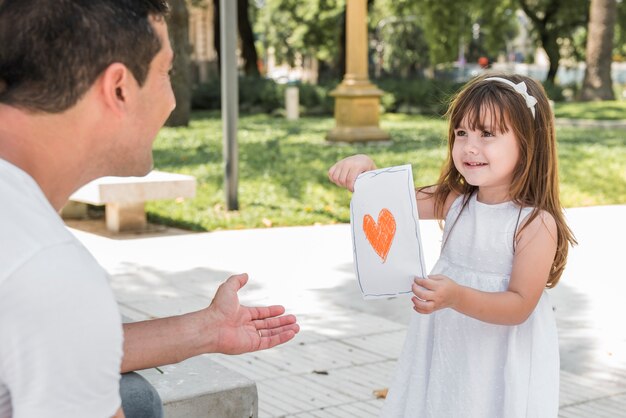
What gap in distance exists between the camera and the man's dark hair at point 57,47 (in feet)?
4.72

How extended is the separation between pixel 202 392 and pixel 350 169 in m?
0.84

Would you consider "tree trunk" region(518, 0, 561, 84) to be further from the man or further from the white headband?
the man

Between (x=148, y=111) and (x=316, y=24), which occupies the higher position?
(x=316, y=24)

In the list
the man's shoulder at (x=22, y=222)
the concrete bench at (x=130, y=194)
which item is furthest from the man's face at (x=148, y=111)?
the concrete bench at (x=130, y=194)

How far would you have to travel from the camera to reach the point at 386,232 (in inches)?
113

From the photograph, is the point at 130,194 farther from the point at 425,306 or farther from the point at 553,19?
the point at 553,19

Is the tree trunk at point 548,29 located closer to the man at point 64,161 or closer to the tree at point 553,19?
the tree at point 553,19

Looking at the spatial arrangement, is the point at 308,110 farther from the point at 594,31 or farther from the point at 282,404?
the point at 282,404

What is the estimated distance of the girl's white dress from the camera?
307 cm

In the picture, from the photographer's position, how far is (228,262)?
24.0 ft

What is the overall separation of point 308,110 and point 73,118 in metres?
24.7

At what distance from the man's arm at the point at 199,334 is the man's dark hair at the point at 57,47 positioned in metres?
0.69

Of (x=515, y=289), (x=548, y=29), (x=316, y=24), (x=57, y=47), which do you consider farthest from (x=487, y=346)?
(x=316, y=24)

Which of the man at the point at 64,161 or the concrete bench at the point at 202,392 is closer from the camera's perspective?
the man at the point at 64,161
